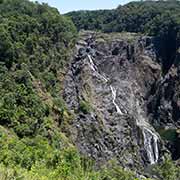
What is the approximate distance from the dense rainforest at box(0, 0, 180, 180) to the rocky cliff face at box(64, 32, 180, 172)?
7.73ft

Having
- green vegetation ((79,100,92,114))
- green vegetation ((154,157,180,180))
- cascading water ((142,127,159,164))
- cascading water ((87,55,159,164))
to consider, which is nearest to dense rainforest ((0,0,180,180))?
green vegetation ((154,157,180,180))

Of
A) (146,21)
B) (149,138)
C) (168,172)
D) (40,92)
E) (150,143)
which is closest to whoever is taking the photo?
(168,172)

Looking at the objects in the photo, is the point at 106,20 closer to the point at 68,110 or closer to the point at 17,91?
the point at 68,110

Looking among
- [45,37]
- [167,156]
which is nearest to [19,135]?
[167,156]

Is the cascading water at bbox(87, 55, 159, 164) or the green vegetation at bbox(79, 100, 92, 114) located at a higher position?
the green vegetation at bbox(79, 100, 92, 114)

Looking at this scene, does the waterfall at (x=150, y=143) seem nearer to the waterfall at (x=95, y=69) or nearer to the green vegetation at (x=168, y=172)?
the green vegetation at (x=168, y=172)

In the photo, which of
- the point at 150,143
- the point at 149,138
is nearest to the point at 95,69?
the point at 149,138

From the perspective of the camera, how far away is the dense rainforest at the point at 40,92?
36.7 m

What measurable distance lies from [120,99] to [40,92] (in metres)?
15.6

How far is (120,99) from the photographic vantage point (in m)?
71.1

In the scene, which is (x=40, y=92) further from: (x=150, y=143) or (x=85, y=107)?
(x=150, y=143)

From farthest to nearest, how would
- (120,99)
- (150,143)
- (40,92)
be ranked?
(120,99)
(150,143)
(40,92)

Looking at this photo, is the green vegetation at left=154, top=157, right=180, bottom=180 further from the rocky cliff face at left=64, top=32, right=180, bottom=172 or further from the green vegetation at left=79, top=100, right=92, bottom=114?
the green vegetation at left=79, top=100, right=92, bottom=114

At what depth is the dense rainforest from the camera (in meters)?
36.7
